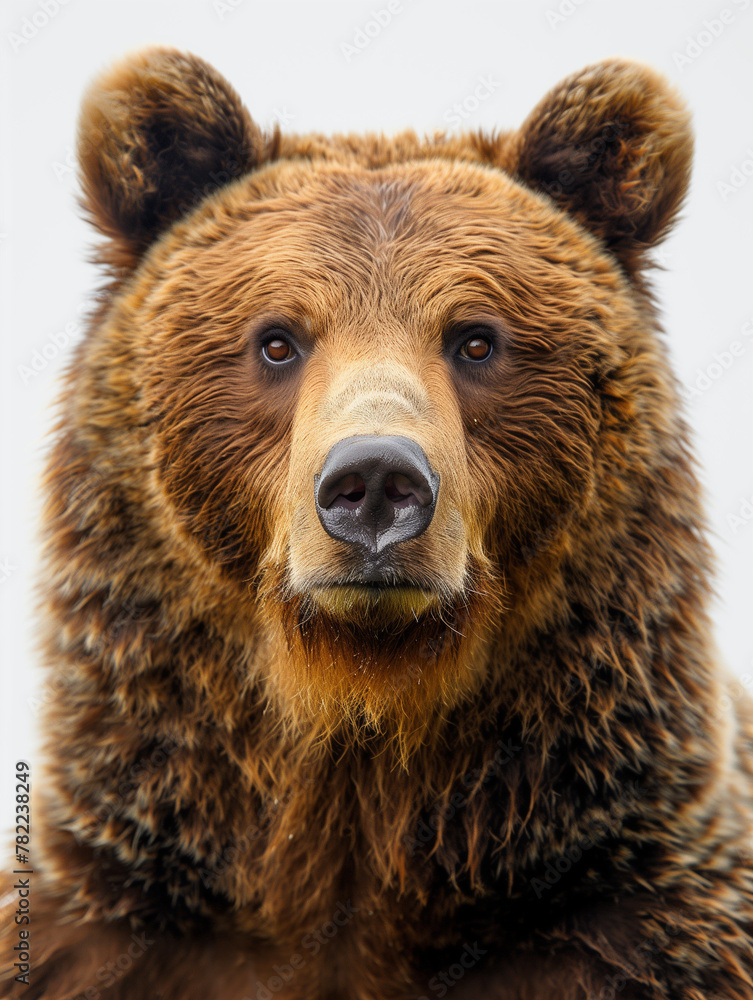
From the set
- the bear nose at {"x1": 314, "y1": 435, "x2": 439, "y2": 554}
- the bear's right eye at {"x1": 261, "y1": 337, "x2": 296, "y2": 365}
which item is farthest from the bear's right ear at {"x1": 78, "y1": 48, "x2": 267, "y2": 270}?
the bear nose at {"x1": 314, "y1": 435, "x2": 439, "y2": 554}

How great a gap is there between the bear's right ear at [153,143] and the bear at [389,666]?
0.02 meters

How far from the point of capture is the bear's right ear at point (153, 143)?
4.68 m

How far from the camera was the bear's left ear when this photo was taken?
4676 mm

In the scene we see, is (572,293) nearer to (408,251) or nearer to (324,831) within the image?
(408,251)

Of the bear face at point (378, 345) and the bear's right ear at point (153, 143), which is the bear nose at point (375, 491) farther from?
the bear's right ear at point (153, 143)

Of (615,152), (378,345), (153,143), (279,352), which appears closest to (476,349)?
(378,345)

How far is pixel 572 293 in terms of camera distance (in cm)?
461

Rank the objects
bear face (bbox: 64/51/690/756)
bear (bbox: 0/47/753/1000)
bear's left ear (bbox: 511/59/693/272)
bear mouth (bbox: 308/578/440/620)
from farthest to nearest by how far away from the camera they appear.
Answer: bear's left ear (bbox: 511/59/693/272) → bear (bbox: 0/47/753/1000) → bear face (bbox: 64/51/690/756) → bear mouth (bbox: 308/578/440/620)

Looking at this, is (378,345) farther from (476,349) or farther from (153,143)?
(153,143)

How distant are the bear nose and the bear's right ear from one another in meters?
1.89

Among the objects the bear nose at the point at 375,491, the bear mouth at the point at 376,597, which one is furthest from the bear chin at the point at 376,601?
the bear nose at the point at 375,491

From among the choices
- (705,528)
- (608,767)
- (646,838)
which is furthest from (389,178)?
(646,838)

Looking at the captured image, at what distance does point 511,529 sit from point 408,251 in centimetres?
120

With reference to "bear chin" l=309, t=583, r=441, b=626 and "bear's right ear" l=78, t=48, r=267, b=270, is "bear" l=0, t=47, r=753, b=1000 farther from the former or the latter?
"bear chin" l=309, t=583, r=441, b=626
